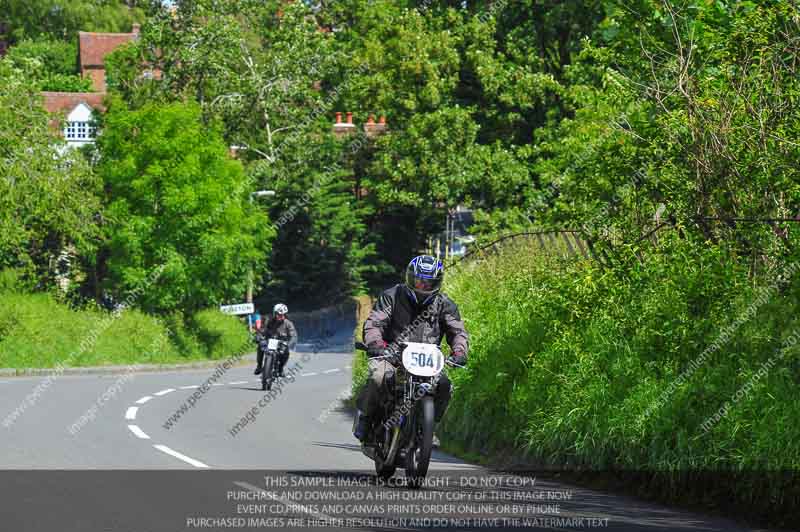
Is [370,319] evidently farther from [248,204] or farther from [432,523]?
[248,204]

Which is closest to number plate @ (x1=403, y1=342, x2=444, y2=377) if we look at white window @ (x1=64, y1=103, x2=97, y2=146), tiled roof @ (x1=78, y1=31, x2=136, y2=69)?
white window @ (x1=64, y1=103, x2=97, y2=146)

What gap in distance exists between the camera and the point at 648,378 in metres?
12.5

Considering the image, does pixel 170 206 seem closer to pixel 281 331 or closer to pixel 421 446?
pixel 281 331

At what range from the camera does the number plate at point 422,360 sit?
11547mm

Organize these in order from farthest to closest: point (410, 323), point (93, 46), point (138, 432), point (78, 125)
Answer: point (93, 46) → point (78, 125) → point (138, 432) → point (410, 323)

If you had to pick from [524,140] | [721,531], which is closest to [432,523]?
[721,531]

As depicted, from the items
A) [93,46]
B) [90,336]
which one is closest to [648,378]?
[90,336]

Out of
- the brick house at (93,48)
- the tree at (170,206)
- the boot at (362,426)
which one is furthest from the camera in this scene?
the brick house at (93,48)

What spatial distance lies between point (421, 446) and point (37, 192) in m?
30.1

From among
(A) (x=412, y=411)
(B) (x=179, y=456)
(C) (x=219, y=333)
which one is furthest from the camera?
(C) (x=219, y=333)

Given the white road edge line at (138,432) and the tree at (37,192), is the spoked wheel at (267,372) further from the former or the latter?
the tree at (37,192)

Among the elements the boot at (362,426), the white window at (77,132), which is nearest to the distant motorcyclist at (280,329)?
the boot at (362,426)

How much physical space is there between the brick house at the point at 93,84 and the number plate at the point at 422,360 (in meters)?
79.6

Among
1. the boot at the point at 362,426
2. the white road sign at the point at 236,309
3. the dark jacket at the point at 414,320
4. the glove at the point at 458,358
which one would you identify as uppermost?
the dark jacket at the point at 414,320
